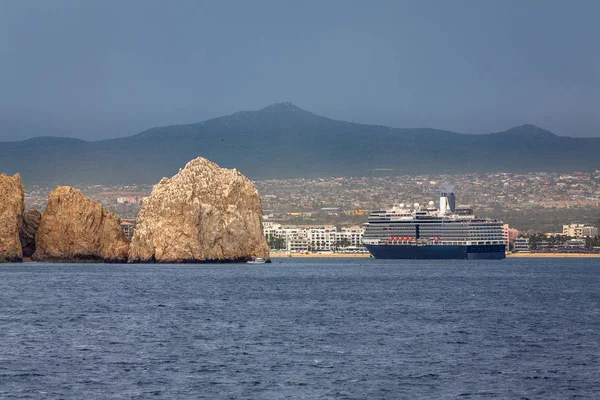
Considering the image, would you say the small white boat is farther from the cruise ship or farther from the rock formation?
the cruise ship

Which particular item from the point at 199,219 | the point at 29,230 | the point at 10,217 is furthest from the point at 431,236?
the point at 10,217

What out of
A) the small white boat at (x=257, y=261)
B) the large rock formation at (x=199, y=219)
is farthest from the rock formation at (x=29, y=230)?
the small white boat at (x=257, y=261)

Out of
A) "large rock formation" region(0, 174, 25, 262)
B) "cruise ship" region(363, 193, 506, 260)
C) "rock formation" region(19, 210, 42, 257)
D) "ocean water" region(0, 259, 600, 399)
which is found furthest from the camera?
"cruise ship" region(363, 193, 506, 260)

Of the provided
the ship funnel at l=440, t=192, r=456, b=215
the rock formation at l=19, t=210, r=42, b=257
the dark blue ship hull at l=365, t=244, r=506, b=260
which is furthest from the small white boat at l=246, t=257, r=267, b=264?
the ship funnel at l=440, t=192, r=456, b=215

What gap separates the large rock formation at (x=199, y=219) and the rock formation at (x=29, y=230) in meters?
13.2

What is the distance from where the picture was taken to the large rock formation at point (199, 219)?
120 metres

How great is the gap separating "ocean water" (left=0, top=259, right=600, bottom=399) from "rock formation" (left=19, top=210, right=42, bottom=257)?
56.5 m

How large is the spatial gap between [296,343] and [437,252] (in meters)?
119

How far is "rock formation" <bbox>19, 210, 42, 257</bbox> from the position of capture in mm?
131625

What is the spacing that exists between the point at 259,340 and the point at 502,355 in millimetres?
9602

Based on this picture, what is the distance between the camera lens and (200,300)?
65250 millimetres

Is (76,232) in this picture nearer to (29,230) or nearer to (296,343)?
Result: (29,230)

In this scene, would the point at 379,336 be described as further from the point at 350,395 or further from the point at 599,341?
the point at 350,395

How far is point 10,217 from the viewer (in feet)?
399
